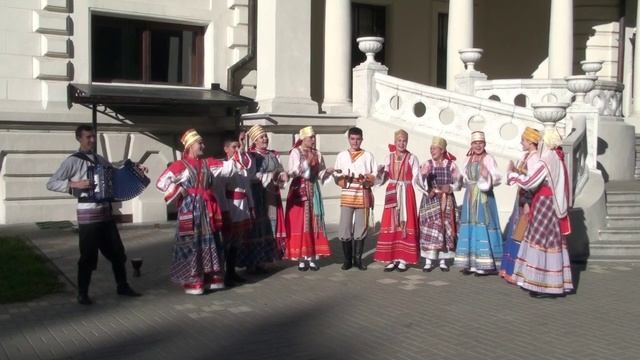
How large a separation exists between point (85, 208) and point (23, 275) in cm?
191

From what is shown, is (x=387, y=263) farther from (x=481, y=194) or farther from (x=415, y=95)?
(x=415, y=95)

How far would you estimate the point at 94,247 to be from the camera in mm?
7977

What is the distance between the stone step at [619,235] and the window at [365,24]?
30.9 feet

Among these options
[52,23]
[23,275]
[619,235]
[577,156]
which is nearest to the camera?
[23,275]

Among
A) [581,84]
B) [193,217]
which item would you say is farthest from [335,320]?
[581,84]

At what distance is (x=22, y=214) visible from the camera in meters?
13.8

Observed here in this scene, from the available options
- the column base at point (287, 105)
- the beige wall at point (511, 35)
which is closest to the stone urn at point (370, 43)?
the column base at point (287, 105)

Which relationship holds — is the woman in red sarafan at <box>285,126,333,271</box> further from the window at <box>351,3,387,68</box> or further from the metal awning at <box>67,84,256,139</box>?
the window at <box>351,3,387,68</box>

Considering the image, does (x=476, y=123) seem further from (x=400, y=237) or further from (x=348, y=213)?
(x=348, y=213)

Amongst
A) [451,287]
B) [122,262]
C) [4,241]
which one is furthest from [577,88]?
[4,241]

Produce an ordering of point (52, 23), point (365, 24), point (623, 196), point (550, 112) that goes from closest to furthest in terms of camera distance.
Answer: point (550, 112) < point (623, 196) < point (52, 23) < point (365, 24)

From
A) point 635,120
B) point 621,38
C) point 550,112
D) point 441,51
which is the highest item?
point 621,38

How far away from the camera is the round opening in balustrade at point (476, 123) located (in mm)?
13556

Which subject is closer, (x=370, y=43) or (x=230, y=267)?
(x=230, y=267)
